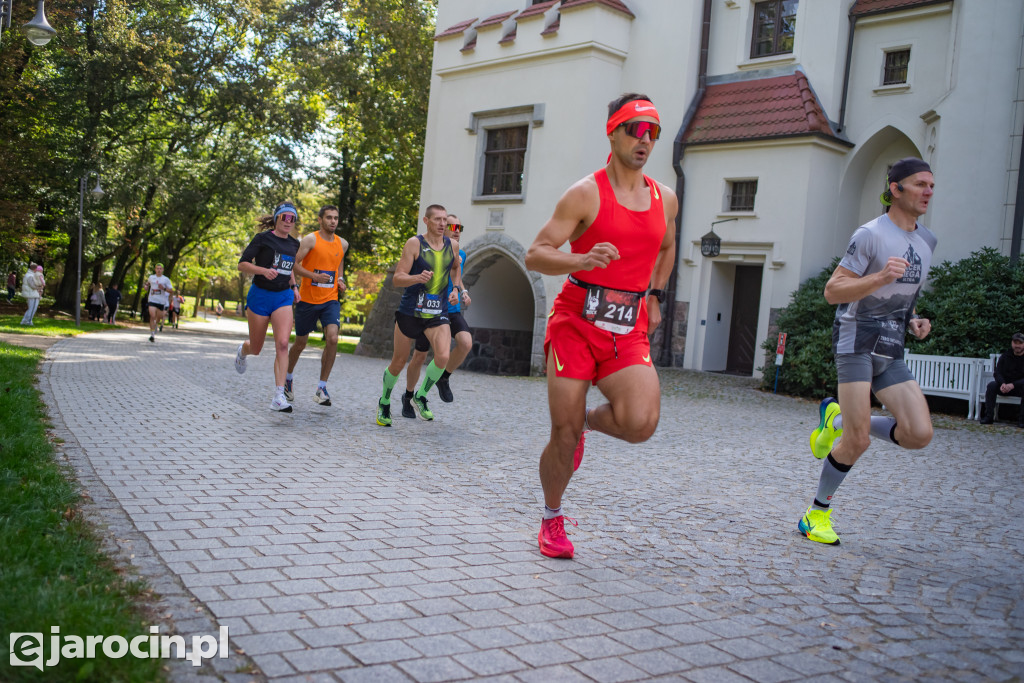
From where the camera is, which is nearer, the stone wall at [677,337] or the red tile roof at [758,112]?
the red tile roof at [758,112]

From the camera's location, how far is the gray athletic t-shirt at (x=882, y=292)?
525 cm

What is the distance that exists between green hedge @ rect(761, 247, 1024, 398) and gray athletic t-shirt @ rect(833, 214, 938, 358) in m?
11.2

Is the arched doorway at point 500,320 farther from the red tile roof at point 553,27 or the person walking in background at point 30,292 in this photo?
the person walking in background at point 30,292

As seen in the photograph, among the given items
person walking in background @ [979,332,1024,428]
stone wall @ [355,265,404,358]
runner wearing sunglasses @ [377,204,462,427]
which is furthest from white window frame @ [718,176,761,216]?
runner wearing sunglasses @ [377,204,462,427]

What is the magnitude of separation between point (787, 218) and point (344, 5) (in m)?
21.4

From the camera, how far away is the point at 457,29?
2448cm

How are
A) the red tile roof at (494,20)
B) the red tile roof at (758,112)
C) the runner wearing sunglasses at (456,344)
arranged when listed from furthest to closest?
1. the red tile roof at (494,20)
2. the red tile roof at (758,112)
3. the runner wearing sunglasses at (456,344)

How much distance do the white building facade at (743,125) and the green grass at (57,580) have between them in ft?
55.8

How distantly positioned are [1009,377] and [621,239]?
11.8 m

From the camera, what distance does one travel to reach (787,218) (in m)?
20.0

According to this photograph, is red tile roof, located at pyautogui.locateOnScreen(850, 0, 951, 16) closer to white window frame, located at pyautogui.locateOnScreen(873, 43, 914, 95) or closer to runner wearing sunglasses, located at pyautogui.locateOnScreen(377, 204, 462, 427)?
white window frame, located at pyautogui.locateOnScreen(873, 43, 914, 95)

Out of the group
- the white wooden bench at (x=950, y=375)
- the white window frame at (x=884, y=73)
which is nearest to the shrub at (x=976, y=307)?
the white wooden bench at (x=950, y=375)

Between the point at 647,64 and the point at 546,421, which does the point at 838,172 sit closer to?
the point at 647,64

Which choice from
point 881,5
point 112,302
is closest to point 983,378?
point 881,5
